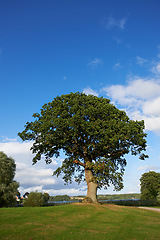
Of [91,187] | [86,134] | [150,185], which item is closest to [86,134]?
[86,134]

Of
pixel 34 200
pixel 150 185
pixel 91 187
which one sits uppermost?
pixel 150 185

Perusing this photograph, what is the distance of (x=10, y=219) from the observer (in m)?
18.9

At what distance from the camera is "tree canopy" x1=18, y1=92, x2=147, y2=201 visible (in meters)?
31.7

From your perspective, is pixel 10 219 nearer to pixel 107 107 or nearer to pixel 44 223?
pixel 44 223

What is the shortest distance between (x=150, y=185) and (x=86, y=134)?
5339cm

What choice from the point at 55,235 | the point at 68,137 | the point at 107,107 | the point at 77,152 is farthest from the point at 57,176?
A: the point at 55,235

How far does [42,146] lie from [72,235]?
A: 74.1ft

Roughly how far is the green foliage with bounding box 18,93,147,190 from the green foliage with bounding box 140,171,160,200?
142 feet

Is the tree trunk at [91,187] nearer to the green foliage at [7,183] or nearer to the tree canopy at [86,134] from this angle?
the tree canopy at [86,134]

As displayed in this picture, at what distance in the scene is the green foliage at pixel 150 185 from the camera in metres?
73.5

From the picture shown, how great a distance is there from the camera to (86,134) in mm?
33312

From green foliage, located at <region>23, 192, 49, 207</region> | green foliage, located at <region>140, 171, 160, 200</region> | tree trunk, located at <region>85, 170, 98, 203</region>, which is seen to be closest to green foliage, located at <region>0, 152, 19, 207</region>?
green foliage, located at <region>23, 192, 49, 207</region>

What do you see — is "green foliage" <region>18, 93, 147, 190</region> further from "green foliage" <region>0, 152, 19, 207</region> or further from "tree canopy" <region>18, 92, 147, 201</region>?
"green foliage" <region>0, 152, 19, 207</region>

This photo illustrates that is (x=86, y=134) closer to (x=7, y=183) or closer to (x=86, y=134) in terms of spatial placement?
Answer: (x=86, y=134)
